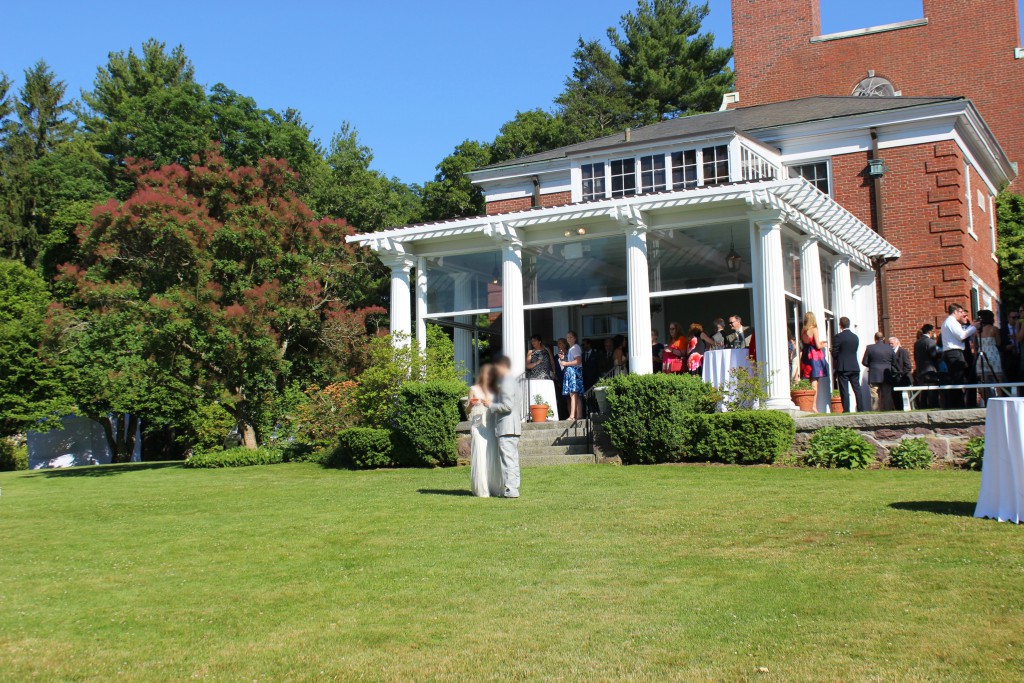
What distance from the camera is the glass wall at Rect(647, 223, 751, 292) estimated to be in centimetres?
1877

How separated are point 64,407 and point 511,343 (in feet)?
Result: 75.8

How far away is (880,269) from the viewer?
77.5 ft

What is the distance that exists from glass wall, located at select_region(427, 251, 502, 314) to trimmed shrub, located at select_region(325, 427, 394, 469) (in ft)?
12.8

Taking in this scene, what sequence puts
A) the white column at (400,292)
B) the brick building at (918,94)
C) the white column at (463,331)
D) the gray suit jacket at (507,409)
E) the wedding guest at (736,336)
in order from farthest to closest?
the brick building at (918,94) → the white column at (463,331) → the white column at (400,292) → the wedding guest at (736,336) → the gray suit jacket at (507,409)

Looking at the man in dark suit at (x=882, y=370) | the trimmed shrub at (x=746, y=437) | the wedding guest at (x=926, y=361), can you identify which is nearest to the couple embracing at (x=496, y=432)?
the trimmed shrub at (x=746, y=437)

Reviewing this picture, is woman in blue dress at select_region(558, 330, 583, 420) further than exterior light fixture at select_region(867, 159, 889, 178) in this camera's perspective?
No

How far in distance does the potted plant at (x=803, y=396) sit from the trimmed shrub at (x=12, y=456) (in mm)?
30246

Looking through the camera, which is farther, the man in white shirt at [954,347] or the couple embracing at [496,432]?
the man in white shirt at [954,347]

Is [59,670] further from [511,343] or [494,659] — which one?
[511,343]

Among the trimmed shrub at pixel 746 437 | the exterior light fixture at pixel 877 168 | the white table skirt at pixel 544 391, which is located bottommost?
the trimmed shrub at pixel 746 437

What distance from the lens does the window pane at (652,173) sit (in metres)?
21.9

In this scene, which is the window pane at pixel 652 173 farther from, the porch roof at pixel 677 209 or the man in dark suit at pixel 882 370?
the man in dark suit at pixel 882 370

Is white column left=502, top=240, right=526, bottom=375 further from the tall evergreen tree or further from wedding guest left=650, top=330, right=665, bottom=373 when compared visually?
the tall evergreen tree

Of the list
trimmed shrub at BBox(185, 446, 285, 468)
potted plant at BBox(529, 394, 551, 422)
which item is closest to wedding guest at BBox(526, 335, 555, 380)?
potted plant at BBox(529, 394, 551, 422)
